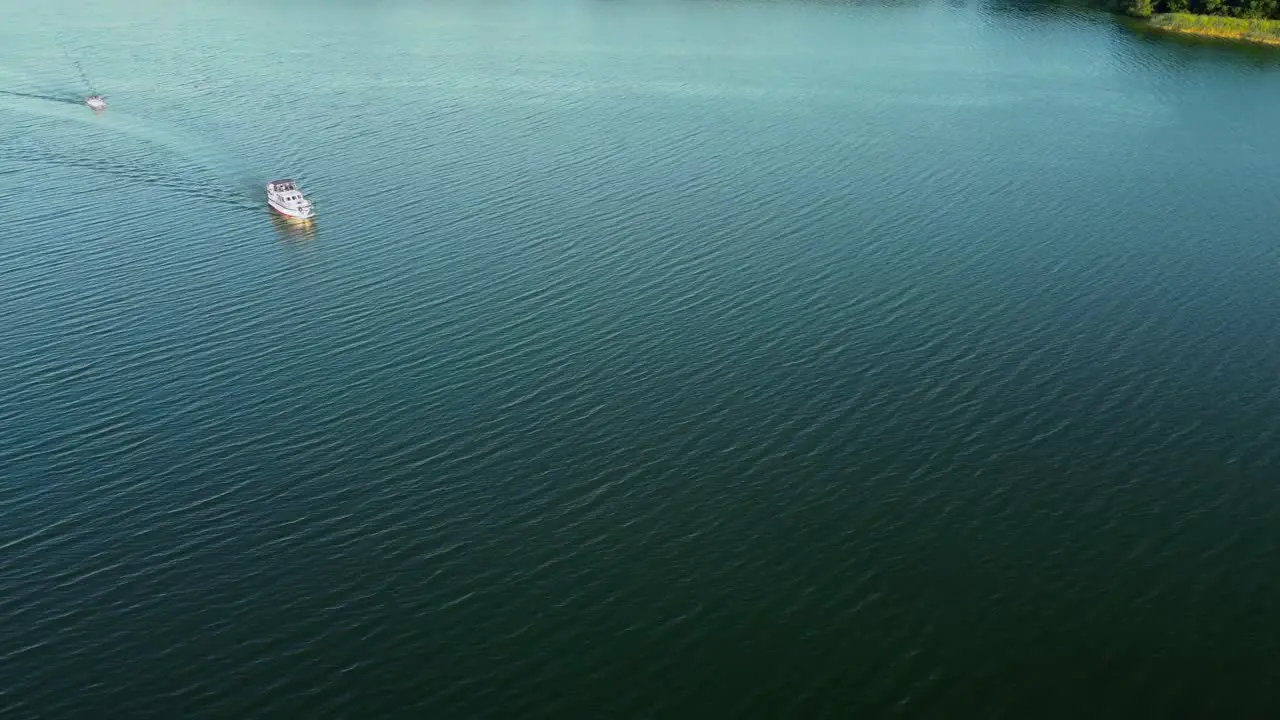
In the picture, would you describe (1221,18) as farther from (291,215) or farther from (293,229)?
(293,229)

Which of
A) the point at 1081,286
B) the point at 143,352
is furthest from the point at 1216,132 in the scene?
the point at 143,352

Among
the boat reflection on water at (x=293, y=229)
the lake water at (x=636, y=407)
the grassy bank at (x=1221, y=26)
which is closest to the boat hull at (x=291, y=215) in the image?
the boat reflection on water at (x=293, y=229)

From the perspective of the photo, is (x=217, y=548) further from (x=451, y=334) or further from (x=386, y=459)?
(x=451, y=334)

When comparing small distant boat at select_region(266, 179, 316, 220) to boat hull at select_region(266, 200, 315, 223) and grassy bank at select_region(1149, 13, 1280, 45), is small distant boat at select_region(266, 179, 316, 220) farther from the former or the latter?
grassy bank at select_region(1149, 13, 1280, 45)

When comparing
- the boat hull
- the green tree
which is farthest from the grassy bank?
the boat hull

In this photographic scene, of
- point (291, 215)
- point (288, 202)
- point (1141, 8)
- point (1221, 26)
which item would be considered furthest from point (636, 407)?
point (1141, 8)

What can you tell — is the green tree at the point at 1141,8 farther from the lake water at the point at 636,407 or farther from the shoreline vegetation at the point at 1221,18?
the lake water at the point at 636,407
